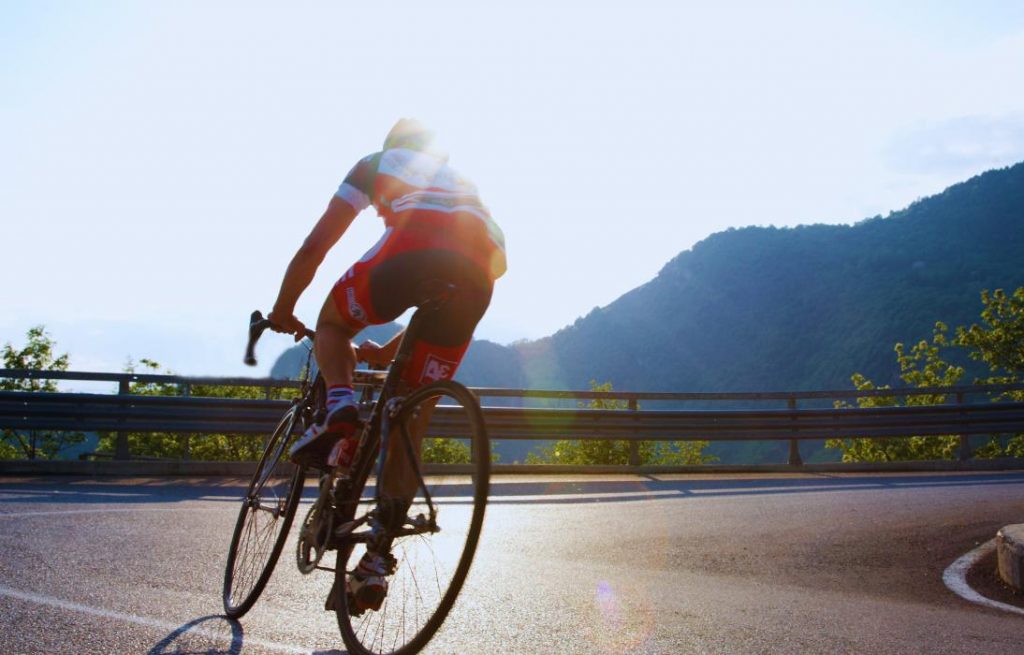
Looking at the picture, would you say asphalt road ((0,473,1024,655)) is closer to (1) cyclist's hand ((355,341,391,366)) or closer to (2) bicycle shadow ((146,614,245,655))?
(2) bicycle shadow ((146,614,245,655))

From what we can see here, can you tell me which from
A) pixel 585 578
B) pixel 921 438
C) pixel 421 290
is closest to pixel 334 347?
pixel 421 290

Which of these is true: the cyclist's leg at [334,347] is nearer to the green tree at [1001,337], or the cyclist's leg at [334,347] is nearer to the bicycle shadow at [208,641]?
the bicycle shadow at [208,641]

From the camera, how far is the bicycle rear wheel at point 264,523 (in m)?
3.90

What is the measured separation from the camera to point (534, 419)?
13867 millimetres

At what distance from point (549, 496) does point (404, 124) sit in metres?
7.41

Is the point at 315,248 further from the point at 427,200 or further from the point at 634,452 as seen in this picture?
the point at 634,452

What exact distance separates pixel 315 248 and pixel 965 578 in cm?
498

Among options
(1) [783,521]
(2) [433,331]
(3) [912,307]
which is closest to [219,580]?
(2) [433,331]

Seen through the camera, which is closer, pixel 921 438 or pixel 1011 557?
pixel 1011 557

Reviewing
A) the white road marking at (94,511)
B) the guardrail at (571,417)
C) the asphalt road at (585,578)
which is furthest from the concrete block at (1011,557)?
the white road marking at (94,511)

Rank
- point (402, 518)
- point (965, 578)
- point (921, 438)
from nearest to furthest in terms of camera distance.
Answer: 1. point (402, 518)
2. point (965, 578)
3. point (921, 438)

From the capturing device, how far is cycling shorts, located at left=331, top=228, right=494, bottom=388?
10.4 feet

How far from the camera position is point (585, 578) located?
5.44 meters

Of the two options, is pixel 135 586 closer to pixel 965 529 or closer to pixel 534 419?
pixel 965 529
